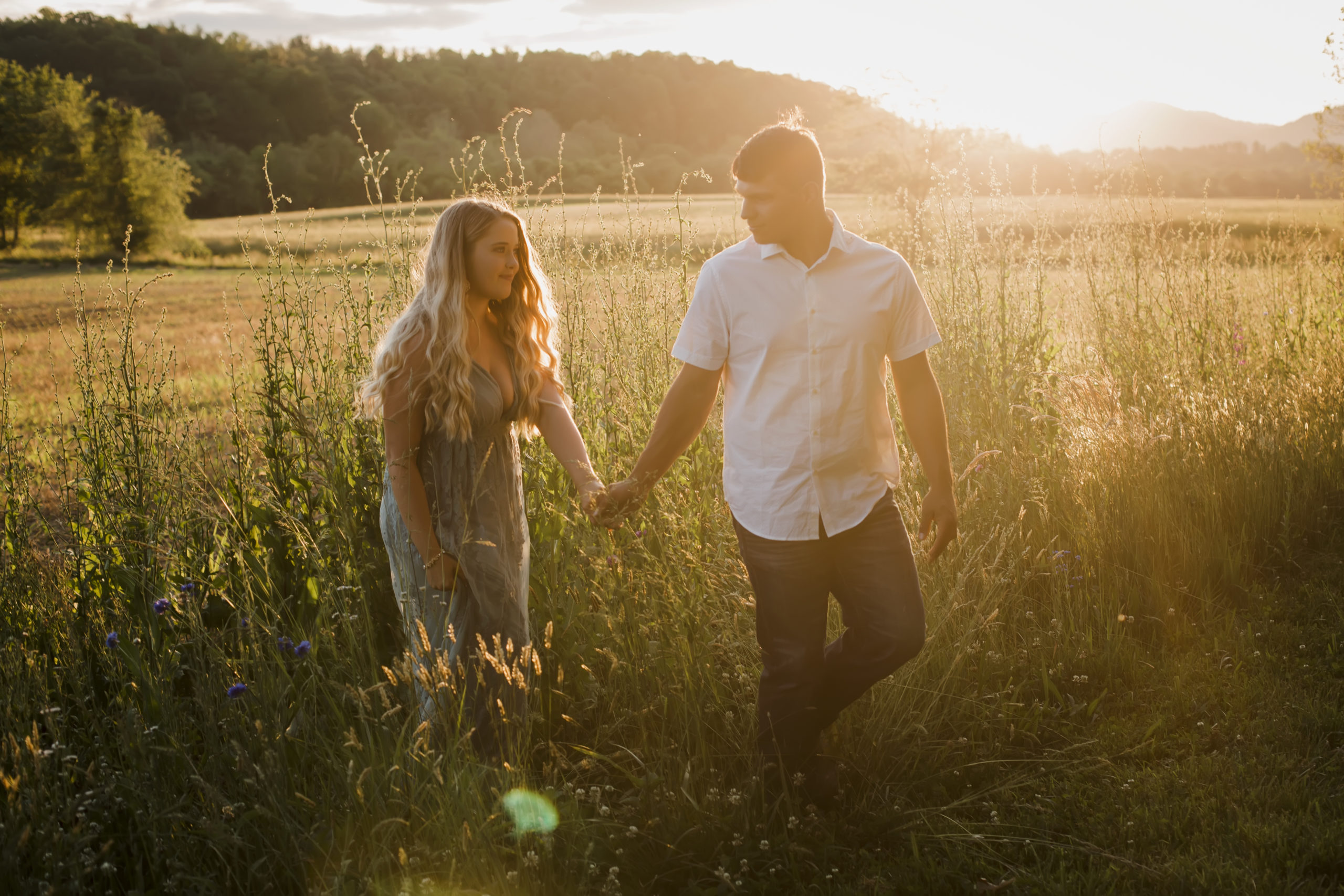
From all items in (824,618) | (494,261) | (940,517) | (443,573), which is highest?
(494,261)

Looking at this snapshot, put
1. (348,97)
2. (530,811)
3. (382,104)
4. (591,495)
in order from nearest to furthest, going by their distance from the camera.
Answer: (530,811) → (591,495) → (382,104) → (348,97)

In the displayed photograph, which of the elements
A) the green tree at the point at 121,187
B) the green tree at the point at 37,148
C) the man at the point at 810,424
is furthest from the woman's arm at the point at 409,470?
the green tree at the point at 37,148

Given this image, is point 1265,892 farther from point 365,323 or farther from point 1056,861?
point 365,323

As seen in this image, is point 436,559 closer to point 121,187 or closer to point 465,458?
point 465,458

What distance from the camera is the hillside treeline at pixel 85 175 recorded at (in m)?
43.4

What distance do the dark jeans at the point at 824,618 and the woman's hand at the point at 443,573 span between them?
950mm

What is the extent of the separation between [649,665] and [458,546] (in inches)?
33.6

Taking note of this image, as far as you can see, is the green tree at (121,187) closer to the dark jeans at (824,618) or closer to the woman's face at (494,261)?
the woman's face at (494,261)

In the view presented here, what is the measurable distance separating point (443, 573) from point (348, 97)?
261 feet

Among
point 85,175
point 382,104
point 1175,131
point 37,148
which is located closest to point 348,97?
point 382,104

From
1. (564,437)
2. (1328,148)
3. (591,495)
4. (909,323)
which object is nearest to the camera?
(909,323)

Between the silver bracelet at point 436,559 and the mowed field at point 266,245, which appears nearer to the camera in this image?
the silver bracelet at point 436,559

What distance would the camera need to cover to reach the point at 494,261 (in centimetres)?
296

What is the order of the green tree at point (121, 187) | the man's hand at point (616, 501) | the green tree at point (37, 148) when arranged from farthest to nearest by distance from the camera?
the green tree at point (37, 148) → the green tree at point (121, 187) → the man's hand at point (616, 501)
